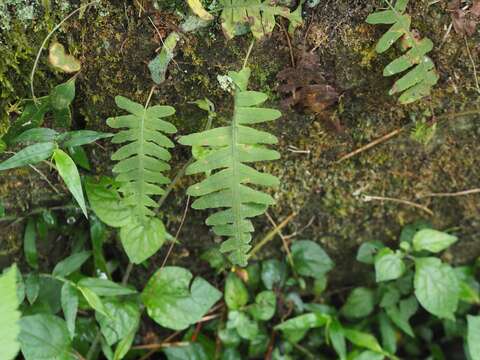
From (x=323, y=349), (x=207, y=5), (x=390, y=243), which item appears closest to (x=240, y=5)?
(x=207, y=5)

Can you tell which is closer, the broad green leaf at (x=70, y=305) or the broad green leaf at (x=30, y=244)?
the broad green leaf at (x=70, y=305)

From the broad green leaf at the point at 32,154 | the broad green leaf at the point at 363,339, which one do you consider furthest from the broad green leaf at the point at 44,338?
the broad green leaf at the point at 363,339

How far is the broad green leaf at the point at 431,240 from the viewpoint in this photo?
190cm

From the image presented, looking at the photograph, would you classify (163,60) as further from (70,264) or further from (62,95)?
(70,264)

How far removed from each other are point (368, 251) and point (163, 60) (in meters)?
1.05

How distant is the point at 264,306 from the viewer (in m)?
1.93

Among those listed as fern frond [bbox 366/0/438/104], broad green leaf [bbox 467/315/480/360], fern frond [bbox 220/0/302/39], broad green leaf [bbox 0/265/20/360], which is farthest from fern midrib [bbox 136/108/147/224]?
broad green leaf [bbox 467/315/480/360]

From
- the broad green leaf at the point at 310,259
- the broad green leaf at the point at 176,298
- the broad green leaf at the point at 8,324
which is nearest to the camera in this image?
the broad green leaf at the point at 8,324

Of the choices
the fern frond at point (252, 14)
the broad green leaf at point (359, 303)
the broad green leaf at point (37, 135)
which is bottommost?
the broad green leaf at point (359, 303)

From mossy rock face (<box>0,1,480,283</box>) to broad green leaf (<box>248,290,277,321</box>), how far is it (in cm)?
18

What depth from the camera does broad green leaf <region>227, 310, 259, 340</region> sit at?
6.30ft

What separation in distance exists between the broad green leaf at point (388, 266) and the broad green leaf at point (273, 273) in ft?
1.16

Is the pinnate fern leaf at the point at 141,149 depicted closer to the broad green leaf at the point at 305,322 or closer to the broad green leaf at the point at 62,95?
the broad green leaf at the point at 62,95

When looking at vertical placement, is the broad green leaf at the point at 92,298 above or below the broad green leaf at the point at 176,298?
above
